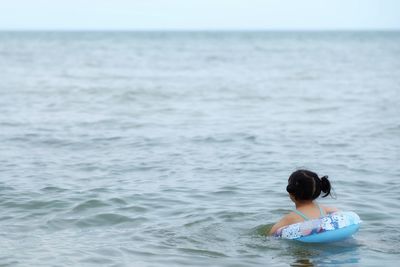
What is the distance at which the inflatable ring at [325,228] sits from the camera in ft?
23.2

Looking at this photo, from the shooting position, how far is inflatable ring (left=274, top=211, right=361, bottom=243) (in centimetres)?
707

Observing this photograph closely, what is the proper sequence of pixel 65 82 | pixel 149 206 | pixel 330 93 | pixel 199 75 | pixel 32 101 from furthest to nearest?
pixel 199 75, pixel 65 82, pixel 330 93, pixel 32 101, pixel 149 206

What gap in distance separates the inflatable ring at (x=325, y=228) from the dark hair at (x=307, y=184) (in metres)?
0.29

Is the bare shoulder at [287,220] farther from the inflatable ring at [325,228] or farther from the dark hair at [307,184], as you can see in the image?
the dark hair at [307,184]

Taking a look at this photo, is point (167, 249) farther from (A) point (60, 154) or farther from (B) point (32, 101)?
(B) point (32, 101)

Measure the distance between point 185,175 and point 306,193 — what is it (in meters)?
3.88

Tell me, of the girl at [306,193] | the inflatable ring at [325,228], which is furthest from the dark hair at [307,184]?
the inflatable ring at [325,228]

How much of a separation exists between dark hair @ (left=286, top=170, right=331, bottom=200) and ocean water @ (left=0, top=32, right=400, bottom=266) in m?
0.56

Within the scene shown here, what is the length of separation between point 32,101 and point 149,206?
12380 mm

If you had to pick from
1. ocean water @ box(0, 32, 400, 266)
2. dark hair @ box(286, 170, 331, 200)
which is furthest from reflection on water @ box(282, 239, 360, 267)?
dark hair @ box(286, 170, 331, 200)

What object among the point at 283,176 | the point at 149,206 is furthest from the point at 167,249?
the point at 283,176

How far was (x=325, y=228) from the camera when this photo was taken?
23.2ft

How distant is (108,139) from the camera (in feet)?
45.1

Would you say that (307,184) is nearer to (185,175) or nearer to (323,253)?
(323,253)
